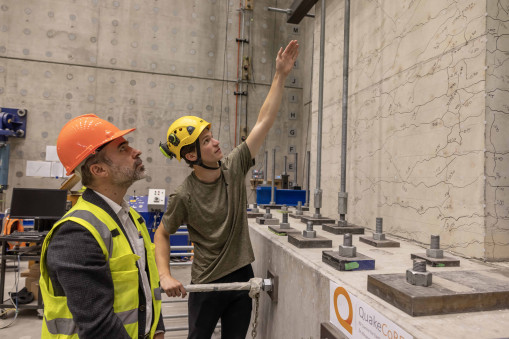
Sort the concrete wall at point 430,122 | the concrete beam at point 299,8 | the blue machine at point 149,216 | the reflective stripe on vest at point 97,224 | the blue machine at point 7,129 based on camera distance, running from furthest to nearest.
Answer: the blue machine at point 7,129 → the blue machine at point 149,216 → the concrete beam at point 299,8 → the concrete wall at point 430,122 → the reflective stripe on vest at point 97,224

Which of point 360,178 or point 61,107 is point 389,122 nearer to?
point 360,178

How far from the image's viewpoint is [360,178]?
2.42m

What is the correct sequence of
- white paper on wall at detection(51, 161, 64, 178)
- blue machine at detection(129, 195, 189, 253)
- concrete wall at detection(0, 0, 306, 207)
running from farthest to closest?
1. concrete wall at detection(0, 0, 306, 207)
2. white paper on wall at detection(51, 161, 64, 178)
3. blue machine at detection(129, 195, 189, 253)

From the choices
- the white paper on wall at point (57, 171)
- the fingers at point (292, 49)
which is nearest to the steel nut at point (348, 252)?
the fingers at point (292, 49)

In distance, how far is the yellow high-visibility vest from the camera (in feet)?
3.77

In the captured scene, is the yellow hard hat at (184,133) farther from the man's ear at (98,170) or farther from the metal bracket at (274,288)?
the metal bracket at (274,288)

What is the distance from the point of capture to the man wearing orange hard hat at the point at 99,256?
1.09 metres

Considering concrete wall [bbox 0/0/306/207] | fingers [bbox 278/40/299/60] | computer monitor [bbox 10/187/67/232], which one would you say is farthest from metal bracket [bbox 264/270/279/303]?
concrete wall [bbox 0/0/306/207]

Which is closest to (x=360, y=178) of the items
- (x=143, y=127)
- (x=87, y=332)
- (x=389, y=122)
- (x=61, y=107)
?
(x=389, y=122)

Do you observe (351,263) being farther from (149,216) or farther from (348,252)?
(149,216)

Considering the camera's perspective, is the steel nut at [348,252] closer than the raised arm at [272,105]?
Yes

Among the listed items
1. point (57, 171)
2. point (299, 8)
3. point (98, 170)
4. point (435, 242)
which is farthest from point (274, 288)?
point (57, 171)

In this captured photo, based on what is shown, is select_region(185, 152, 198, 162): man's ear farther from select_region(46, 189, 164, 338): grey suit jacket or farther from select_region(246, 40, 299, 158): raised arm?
select_region(46, 189, 164, 338): grey suit jacket

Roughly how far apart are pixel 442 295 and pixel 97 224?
116 centimetres
